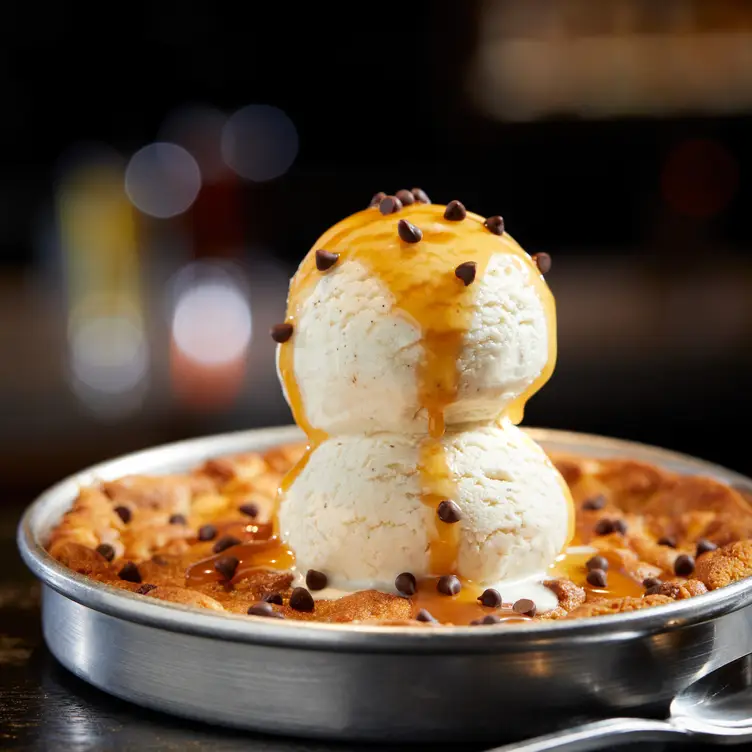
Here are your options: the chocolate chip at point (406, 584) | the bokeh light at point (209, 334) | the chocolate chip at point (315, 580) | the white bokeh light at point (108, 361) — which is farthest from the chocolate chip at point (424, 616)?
the white bokeh light at point (108, 361)

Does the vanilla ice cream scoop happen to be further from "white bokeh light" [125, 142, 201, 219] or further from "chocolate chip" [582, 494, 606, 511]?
"white bokeh light" [125, 142, 201, 219]

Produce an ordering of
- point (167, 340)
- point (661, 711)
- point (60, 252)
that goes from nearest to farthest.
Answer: point (661, 711)
point (167, 340)
point (60, 252)

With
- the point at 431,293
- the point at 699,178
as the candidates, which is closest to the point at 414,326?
the point at 431,293

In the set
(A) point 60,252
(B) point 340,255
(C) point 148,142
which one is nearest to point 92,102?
(C) point 148,142

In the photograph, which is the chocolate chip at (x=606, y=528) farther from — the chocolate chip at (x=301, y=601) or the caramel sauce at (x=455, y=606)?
the chocolate chip at (x=301, y=601)

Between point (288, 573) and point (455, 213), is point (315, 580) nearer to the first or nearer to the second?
point (288, 573)

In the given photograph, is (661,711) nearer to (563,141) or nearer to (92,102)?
(563,141)
